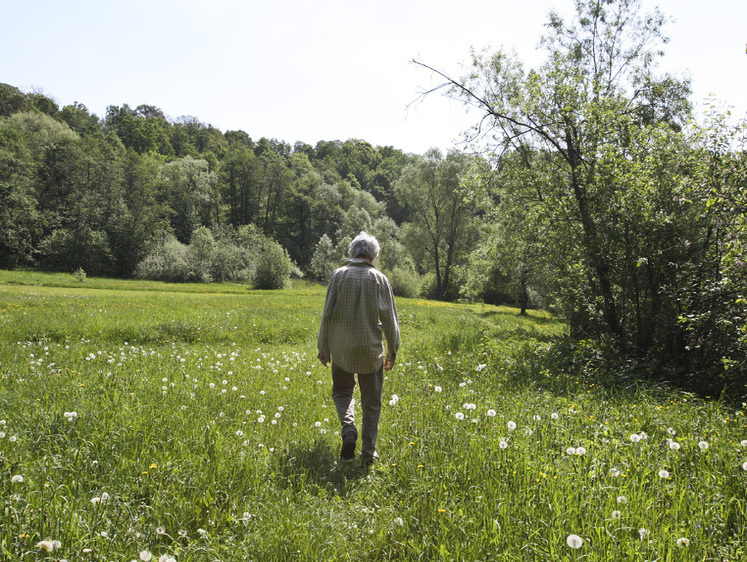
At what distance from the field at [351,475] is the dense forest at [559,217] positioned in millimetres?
2142

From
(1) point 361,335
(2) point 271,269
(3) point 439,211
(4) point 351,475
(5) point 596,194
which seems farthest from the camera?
(3) point 439,211

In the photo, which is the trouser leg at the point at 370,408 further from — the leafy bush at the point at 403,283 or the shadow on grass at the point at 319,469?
the leafy bush at the point at 403,283

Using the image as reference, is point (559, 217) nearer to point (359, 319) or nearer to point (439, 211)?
point (359, 319)

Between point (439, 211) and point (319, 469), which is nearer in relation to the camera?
point (319, 469)

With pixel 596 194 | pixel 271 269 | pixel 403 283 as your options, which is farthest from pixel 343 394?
pixel 403 283

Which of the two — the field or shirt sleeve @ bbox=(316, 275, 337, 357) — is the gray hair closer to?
shirt sleeve @ bbox=(316, 275, 337, 357)

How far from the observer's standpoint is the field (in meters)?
2.46

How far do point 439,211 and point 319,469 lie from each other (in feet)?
153

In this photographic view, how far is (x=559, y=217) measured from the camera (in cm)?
953

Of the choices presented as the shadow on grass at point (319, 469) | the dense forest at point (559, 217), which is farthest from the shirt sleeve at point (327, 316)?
the dense forest at point (559, 217)

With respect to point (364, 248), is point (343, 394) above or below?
below

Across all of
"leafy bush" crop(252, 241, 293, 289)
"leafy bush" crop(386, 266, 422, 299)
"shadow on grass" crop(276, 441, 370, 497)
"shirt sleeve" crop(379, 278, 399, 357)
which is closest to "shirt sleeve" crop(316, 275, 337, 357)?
"shirt sleeve" crop(379, 278, 399, 357)

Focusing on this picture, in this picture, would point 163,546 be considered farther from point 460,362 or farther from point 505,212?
point 505,212

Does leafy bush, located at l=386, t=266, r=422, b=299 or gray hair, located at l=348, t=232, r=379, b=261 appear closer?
gray hair, located at l=348, t=232, r=379, b=261
